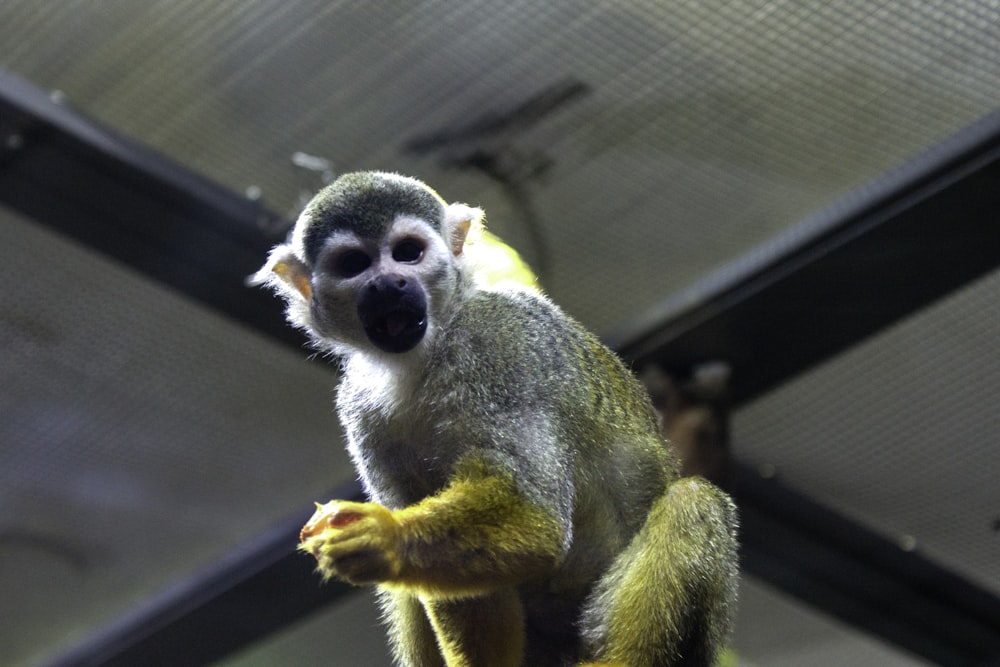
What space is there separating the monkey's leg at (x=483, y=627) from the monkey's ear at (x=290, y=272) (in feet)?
2.78

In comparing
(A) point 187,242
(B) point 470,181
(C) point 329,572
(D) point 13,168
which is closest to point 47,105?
(D) point 13,168

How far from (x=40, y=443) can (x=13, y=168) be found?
1.55 m

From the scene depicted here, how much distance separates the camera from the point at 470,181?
4762 millimetres

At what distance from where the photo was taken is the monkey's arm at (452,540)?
7.66ft

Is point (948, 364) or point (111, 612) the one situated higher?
point (948, 364)

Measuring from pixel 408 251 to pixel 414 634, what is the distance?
105 cm

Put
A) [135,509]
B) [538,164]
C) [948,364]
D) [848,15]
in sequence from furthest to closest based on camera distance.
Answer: [135,509]
[948,364]
[538,164]
[848,15]

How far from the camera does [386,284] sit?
2.68 m

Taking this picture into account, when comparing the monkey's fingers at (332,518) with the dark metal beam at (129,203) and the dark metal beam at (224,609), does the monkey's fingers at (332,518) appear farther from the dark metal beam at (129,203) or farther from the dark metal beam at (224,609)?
the dark metal beam at (224,609)

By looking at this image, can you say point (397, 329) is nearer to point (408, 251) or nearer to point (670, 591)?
point (408, 251)

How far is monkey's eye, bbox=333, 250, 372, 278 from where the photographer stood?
2.79 m

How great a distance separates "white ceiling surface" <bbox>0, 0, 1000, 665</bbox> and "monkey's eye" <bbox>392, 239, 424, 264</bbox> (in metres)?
1.69

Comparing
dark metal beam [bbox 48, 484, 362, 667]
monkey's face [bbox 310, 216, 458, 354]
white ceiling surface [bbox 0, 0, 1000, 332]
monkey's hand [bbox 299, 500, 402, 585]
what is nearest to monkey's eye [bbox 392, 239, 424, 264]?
monkey's face [bbox 310, 216, 458, 354]

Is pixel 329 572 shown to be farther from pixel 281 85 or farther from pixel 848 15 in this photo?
pixel 848 15
